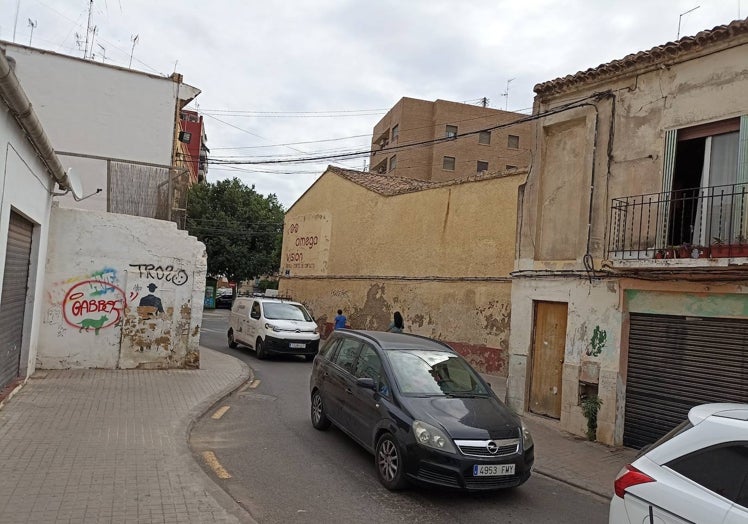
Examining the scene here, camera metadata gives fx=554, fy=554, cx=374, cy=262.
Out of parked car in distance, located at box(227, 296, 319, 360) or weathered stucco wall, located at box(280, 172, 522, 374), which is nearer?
parked car in distance, located at box(227, 296, 319, 360)

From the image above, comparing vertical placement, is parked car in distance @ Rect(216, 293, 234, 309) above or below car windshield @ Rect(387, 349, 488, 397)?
below

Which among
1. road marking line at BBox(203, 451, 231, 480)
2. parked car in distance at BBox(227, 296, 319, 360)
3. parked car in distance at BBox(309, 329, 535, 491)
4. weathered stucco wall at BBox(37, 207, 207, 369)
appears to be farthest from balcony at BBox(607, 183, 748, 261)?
parked car in distance at BBox(227, 296, 319, 360)

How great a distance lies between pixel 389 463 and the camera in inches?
230

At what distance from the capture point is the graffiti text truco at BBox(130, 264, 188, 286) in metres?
11.6

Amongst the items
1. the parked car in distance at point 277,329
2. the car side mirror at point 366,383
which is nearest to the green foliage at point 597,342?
the car side mirror at point 366,383

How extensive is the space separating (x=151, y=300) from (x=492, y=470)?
28.5 ft

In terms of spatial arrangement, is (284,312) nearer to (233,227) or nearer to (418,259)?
(418,259)

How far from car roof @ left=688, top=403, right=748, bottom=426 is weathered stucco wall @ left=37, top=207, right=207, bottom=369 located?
34.1ft

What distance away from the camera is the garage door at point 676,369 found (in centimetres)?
746

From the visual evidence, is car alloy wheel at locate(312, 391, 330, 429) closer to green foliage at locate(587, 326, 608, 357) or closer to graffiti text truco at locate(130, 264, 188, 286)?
green foliage at locate(587, 326, 608, 357)

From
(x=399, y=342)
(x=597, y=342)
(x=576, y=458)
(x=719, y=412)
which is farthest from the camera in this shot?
(x=597, y=342)

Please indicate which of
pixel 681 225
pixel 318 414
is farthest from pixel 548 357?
pixel 318 414

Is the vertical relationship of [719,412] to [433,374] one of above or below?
above

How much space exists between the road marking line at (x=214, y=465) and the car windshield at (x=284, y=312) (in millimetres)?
9705
